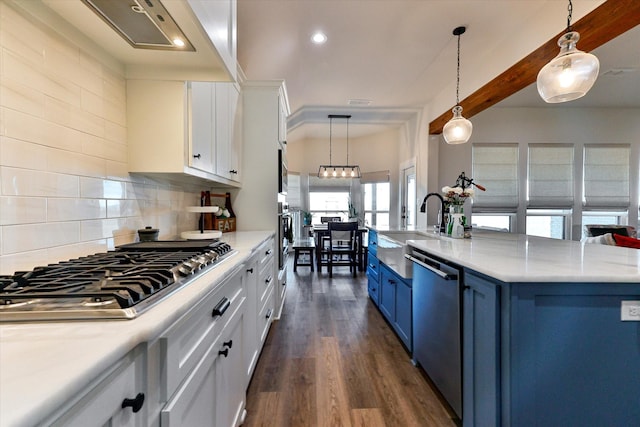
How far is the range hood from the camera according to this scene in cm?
98

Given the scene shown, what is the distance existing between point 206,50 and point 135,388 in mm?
1304

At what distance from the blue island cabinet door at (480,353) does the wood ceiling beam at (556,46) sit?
6.54 feet

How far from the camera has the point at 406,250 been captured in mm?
2188

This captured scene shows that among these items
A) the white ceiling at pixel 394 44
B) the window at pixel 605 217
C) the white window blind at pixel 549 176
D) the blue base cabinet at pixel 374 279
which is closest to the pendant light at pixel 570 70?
the white ceiling at pixel 394 44

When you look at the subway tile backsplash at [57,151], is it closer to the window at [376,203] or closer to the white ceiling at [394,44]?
the white ceiling at [394,44]

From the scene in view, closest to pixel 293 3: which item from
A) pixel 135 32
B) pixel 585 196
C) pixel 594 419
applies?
pixel 135 32

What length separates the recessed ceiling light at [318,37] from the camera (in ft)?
8.97

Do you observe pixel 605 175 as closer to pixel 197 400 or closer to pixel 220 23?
pixel 220 23

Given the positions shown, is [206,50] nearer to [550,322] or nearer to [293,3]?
[293,3]

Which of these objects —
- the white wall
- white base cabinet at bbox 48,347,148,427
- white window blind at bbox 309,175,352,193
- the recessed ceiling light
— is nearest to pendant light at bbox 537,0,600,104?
the recessed ceiling light

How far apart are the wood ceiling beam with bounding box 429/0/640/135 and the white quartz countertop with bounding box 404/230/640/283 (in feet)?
4.80

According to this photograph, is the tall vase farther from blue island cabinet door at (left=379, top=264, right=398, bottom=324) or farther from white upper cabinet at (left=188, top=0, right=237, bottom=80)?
white upper cabinet at (left=188, top=0, right=237, bottom=80)

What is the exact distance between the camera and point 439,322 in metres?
1.69

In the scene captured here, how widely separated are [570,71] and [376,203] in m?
4.92
